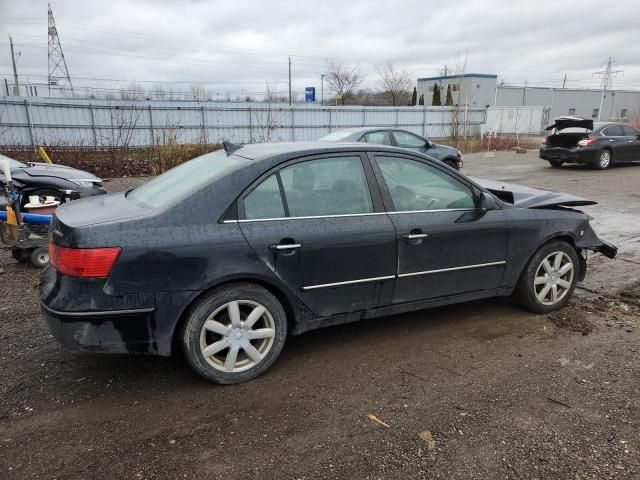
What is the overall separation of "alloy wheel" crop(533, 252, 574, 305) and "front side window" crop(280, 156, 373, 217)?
1861 millimetres

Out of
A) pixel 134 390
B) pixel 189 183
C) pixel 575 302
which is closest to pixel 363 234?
pixel 189 183

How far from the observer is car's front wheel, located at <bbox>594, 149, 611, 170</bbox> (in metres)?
15.9

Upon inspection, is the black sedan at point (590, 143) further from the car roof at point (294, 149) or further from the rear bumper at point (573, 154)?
the car roof at point (294, 149)

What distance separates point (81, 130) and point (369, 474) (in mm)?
21360

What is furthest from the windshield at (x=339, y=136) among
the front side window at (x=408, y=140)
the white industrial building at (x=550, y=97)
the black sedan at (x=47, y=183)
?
the white industrial building at (x=550, y=97)

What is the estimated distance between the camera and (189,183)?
3.42 m

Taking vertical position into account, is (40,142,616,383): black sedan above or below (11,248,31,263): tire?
above

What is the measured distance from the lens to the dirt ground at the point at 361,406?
255cm

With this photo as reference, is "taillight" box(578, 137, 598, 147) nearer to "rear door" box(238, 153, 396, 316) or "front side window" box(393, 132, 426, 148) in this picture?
"front side window" box(393, 132, 426, 148)

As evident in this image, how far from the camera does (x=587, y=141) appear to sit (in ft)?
51.6

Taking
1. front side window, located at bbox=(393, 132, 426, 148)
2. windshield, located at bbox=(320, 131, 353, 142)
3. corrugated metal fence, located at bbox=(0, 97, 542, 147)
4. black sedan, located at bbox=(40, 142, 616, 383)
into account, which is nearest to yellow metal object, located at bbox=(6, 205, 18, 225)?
black sedan, located at bbox=(40, 142, 616, 383)

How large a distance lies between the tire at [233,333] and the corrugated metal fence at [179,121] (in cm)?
1440

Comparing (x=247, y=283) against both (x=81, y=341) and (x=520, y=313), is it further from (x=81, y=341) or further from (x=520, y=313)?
(x=520, y=313)

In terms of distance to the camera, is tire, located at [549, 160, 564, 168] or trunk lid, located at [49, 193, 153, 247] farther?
tire, located at [549, 160, 564, 168]
